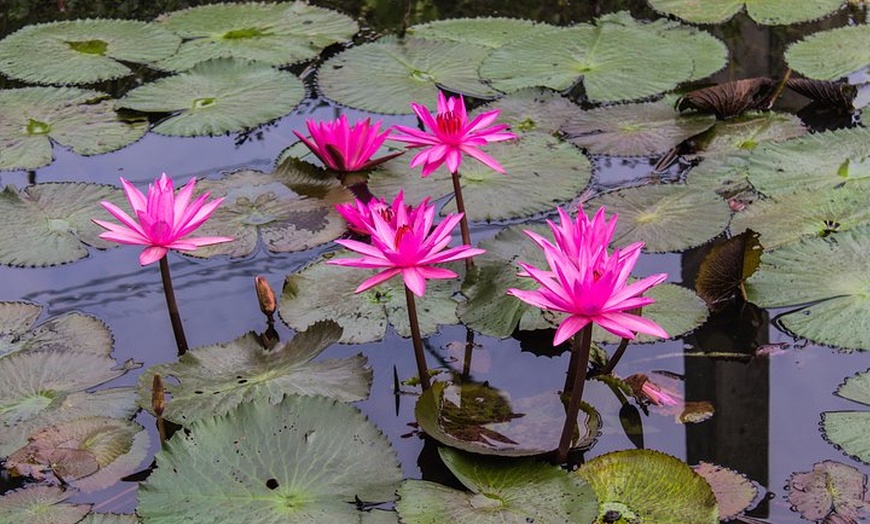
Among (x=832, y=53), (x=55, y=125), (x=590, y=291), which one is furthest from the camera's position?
(x=832, y=53)

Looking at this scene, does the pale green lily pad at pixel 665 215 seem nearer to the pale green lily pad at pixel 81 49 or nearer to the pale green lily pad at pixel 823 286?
the pale green lily pad at pixel 823 286

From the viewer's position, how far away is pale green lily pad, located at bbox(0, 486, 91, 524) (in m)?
2.19

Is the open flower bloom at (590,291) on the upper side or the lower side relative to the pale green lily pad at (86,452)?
upper

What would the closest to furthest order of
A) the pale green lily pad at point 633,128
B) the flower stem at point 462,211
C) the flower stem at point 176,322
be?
1. the flower stem at point 176,322
2. the flower stem at point 462,211
3. the pale green lily pad at point 633,128

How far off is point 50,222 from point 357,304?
1.09m

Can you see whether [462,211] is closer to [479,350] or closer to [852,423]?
[479,350]

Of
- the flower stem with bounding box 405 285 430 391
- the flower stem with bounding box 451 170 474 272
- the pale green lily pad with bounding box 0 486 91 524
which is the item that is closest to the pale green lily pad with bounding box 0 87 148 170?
the flower stem with bounding box 451 170 474 272

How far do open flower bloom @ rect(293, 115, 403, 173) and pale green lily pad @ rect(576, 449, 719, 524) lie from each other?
153 centimetres

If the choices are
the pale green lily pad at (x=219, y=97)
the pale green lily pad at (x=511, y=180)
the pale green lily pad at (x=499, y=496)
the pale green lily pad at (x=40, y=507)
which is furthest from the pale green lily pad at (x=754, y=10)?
the pale green lily pad at (x=40, y=507)

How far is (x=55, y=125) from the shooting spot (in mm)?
3879

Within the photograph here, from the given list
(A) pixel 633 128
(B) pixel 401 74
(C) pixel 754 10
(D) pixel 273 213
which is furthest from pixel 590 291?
(C) pixel 754 10

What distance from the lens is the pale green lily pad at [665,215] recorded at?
3053mm

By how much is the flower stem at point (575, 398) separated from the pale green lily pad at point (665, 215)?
0.88m

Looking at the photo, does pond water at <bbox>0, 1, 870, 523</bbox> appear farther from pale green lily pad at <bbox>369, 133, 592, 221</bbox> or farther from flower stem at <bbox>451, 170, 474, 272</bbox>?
flower stem at <bbox>451, 170, 474, 272</bbox>
